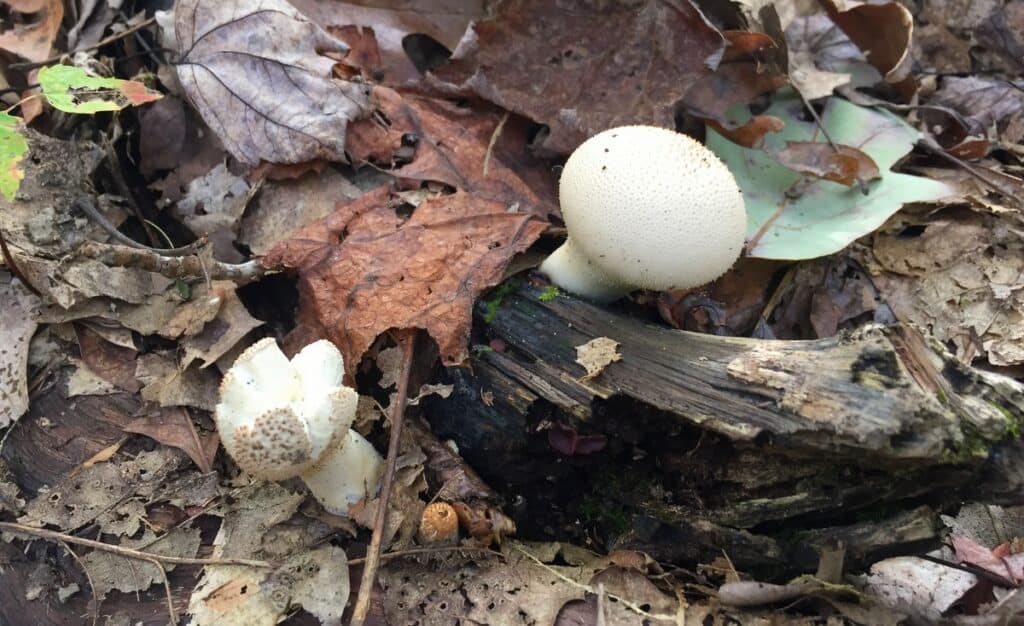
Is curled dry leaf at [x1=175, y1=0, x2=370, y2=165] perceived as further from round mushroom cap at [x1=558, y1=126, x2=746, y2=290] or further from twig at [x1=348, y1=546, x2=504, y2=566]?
twig at [x1=348, y1=546, x2=504, y2=566]

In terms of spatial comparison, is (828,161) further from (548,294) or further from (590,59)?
(548,294)

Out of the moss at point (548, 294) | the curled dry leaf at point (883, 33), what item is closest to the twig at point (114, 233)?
the moss at point (548, 294)

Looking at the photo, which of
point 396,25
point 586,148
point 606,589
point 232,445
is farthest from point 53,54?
point 606,589

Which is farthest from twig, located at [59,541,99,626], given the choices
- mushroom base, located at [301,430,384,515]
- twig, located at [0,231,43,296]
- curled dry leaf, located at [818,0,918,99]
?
curled dry leaf, located at [818,0,918,99]

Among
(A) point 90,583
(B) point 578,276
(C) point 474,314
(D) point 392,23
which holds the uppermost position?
(D) point 392,23

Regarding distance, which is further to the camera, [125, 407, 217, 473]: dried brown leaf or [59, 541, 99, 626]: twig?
[125, 407, 217, 473]: dried brown leaf

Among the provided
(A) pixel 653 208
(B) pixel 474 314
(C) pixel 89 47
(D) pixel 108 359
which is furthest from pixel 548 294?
(C) pixel 89 47
